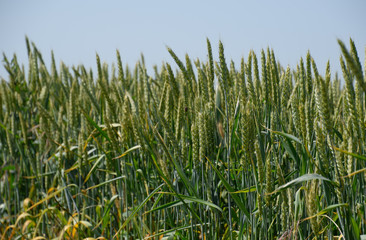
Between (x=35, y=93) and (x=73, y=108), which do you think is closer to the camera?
(x=73, y=108)

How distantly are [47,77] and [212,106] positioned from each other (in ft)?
6.37

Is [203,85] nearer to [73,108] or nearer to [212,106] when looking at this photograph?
[212,106]

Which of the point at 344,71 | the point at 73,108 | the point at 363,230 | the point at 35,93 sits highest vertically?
the point at 35,93

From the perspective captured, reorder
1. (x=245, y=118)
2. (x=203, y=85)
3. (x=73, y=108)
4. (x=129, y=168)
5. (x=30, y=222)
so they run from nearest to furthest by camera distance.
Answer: (x=245, y=118), (x=203, y=85), (x=129, y=168), (x=73, y=108), (x=30, y=222)

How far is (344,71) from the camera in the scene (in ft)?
3.92

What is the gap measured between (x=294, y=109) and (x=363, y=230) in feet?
1.33

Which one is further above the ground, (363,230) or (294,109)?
(294,109)

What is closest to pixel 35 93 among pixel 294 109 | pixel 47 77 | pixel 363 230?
pixel 47 77

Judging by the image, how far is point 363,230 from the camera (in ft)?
3.84

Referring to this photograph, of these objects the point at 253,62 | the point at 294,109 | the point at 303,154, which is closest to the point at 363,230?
the point at 303,154

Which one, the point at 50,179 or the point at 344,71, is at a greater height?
the point at 344,71

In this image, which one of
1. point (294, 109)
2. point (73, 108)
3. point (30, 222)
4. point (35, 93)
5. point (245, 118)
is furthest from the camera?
point (35, 93)

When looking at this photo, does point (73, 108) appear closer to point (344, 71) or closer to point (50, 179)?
point (50, 179)

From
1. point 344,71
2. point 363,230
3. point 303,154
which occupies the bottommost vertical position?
point 363,230
